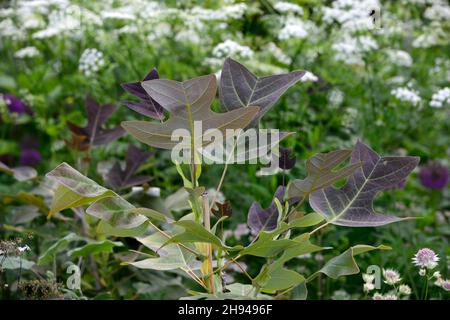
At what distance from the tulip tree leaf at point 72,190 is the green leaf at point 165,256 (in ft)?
0.44

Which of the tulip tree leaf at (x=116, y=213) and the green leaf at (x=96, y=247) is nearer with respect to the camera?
the tulip tree leaf at (x=116, y=213)

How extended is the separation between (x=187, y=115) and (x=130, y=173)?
0.67 metres

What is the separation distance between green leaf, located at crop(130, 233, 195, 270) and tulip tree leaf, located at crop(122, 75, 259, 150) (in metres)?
0.18

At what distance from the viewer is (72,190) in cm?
99

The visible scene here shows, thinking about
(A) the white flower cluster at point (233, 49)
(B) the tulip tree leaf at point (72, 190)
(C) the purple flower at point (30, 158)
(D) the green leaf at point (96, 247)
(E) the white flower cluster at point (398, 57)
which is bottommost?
(D) the green leaf at point (96, 247)

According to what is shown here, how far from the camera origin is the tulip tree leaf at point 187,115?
0.96 m

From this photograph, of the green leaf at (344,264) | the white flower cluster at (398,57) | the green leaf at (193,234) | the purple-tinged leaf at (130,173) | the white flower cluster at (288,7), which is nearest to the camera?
the green leaf at (193,234)

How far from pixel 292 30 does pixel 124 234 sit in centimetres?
107

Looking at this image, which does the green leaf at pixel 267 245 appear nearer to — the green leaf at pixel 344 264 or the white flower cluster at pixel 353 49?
the green leaf at pixel 344 264

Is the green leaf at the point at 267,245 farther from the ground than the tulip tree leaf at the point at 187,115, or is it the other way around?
the tulip tree leaf at the point at 187,115

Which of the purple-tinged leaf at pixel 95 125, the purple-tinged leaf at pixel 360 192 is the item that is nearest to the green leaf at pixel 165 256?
the purple-tinged leaf at pixel 360 192

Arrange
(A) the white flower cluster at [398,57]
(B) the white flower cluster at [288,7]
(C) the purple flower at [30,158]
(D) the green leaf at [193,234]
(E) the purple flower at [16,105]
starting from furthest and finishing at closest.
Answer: (E) the purple flower at [16,105]
(C) the purple flower at [30,158]
(A) the white flower cluster at [398,57]
(B) the white flower cluster at [288,7]
(D) the green leaf at [193,234]

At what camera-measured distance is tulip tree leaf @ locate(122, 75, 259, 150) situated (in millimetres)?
961

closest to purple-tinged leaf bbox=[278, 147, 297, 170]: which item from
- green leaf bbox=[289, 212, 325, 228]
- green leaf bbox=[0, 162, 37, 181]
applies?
green leaf bbox=[289, 212, 325, 228]
